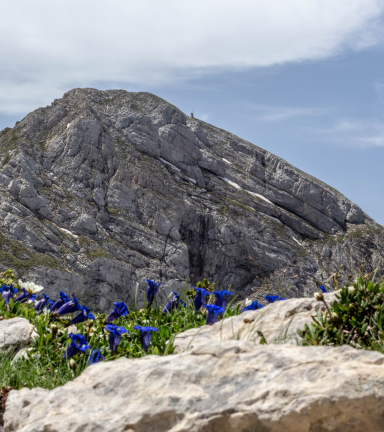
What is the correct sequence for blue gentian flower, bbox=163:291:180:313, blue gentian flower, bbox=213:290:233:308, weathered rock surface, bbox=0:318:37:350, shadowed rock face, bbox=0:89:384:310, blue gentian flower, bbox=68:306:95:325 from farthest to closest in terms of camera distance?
shadowed rock face, bbox=0:89:384:310
blue gentian flower, bbox=163:291:180:313
blue gentian flower, bbox=68:306:95:325
blue gentian flower, bbox=213:290:233:308
weathered rock surface, bbox=0:318:37:350

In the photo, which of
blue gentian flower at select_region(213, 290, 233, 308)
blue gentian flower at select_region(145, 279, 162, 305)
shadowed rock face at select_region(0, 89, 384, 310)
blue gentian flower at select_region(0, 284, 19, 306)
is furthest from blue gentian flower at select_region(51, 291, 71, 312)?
shadowed rock face at select_region(0, 89, 384, 310)

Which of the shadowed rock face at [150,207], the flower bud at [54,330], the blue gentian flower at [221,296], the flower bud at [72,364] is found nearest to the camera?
the flower bud at [72,364]

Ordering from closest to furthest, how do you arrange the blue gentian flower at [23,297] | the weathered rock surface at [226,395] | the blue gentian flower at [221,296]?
the weathered rock surface at [226,395], the blue gentian flower at [221,296], the blue gentian flower at [23,297]

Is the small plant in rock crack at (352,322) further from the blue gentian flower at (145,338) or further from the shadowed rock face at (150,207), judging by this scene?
the shadowed rock face at (150,207)

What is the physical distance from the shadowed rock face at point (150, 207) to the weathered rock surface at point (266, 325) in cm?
7000

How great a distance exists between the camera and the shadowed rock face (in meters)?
78.5

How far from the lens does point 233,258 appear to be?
96.4 m

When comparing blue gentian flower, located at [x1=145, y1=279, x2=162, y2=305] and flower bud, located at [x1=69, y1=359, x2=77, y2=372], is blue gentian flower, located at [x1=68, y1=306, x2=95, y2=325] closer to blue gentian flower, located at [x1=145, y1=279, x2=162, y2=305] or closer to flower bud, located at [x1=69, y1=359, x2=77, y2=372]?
blue gentian flower, located at [x1=145, y1=279, x2=162, y2=305]

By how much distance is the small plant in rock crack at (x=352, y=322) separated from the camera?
360cm

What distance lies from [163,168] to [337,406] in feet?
336

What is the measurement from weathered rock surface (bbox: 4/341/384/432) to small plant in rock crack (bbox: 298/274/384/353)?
932 millimetres

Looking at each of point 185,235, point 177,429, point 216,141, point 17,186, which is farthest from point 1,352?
point 216,141

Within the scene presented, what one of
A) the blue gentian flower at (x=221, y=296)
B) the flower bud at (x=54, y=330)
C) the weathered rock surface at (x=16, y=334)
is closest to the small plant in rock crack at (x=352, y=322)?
the blue gentian flower at (x=221, y=296)

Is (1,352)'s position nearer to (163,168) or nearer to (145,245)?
(145,245)
